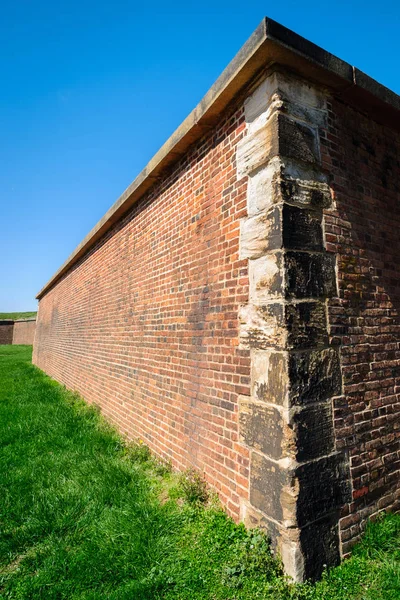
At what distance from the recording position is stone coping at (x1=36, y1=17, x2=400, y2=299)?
8.28 feet

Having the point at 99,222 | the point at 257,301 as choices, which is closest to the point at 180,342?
the point at 257,301

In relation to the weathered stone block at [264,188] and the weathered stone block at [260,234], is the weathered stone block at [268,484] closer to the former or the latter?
the weathered stone block at [260,234]

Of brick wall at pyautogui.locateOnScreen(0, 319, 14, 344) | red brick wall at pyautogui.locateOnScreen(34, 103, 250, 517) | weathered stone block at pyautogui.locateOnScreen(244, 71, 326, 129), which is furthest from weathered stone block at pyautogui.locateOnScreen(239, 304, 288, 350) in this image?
brick wall at pyautogui.locateOnScreen(0, 319, 14, 344)

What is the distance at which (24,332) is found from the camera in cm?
3575

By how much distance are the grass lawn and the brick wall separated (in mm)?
39425

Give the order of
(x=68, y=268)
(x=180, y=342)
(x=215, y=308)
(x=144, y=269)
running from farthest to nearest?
(x=68, y=268) < (x=144, y=269) < (x=180, y=342) < (x=215, y=308)

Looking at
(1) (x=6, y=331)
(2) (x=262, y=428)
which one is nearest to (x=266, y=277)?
(2) (x=262, y=428)

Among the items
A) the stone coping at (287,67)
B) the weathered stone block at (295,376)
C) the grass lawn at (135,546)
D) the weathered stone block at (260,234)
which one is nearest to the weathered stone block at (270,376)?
the weathered stone block at (295,376)

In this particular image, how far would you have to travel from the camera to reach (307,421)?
2363 millimetres

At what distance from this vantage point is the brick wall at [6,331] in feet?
125

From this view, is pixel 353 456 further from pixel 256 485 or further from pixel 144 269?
pixel 144 269

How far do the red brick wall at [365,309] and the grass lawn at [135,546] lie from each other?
37 centimetres

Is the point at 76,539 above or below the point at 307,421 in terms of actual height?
below

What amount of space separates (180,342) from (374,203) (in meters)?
2.42
